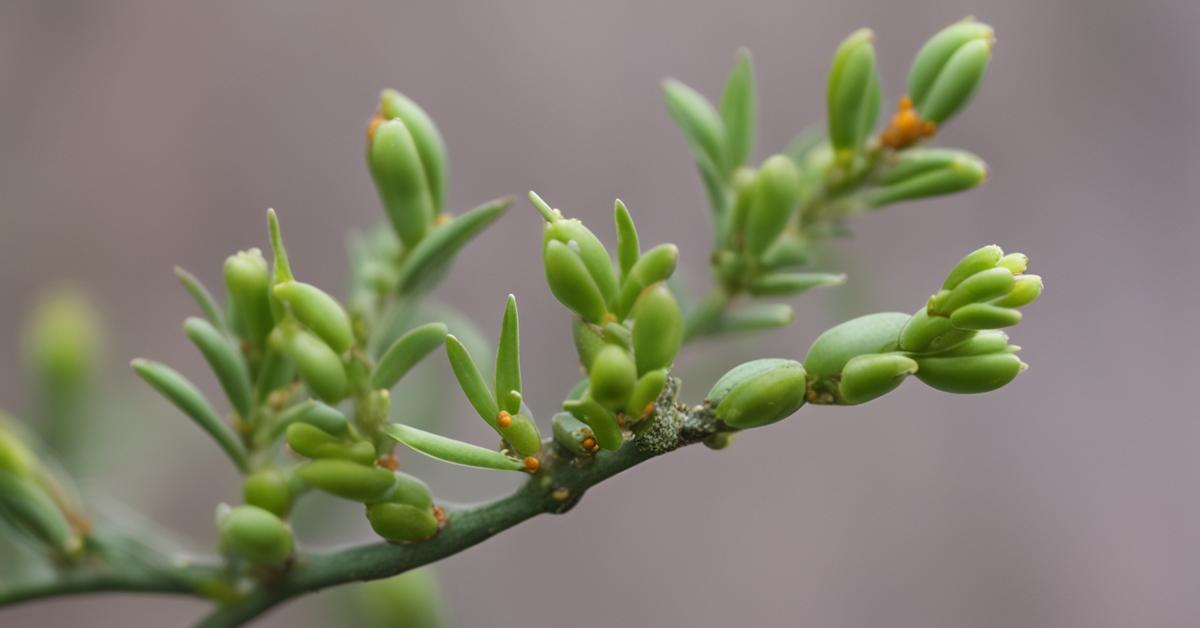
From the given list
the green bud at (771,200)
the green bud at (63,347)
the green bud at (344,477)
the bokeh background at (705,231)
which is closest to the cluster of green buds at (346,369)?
the green bud at (344,477)

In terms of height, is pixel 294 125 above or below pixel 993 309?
above

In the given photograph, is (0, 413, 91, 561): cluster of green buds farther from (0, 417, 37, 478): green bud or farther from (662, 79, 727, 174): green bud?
(662, 79, 727, 174): green bud

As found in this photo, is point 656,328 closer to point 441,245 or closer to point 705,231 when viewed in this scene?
point 441,245

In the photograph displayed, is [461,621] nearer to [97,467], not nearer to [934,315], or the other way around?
[97,467]

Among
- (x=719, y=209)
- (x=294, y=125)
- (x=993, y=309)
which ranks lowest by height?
(x=993, y=309)

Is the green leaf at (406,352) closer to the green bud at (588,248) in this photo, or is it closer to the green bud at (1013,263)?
the green bud at (588,248)

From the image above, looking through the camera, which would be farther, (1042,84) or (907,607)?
(1042,84)

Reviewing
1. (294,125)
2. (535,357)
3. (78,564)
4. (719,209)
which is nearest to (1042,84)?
(535,357)
